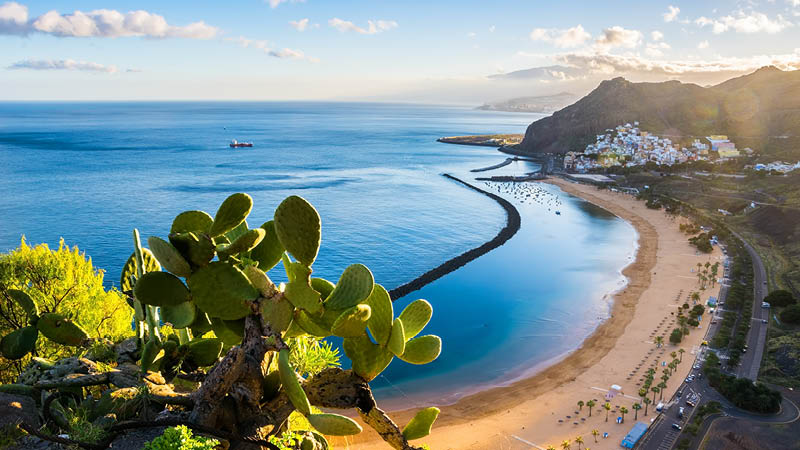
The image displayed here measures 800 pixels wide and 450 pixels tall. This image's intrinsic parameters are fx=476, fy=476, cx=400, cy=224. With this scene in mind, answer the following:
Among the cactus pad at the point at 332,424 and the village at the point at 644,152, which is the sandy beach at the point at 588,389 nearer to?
the cactus pad at the point at 332,424

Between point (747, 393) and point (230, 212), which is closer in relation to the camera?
point (230, 212)

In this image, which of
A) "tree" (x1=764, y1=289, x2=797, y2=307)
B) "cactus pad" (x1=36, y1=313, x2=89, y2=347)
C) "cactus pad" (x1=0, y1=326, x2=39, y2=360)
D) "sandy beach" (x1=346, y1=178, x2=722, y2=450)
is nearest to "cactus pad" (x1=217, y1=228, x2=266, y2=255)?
"cactus pad" (x1=36, y1=313, x2=89, y2=347)

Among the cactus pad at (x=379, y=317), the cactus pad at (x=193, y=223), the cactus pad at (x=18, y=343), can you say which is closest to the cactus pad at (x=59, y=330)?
the cactus pad at (x=18, y=343)

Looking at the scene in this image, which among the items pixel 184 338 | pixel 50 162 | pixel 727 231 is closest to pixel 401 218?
pixel 727 231

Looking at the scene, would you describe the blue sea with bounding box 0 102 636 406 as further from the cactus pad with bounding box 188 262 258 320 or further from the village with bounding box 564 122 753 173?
the cactus pad with bounding box 188 262 258 320

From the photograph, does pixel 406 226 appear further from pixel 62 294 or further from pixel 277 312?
pixel 277 312

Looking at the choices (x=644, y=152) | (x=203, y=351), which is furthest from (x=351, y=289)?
(x=644, y=152)
